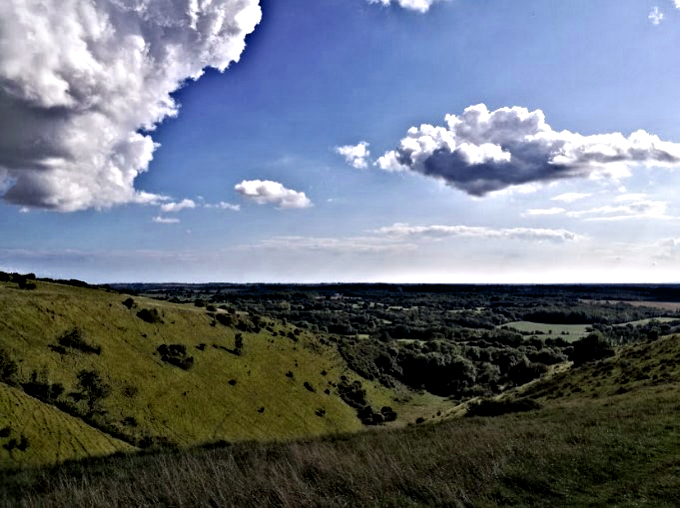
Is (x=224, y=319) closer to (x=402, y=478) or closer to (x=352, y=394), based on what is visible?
(x=352, y=394)

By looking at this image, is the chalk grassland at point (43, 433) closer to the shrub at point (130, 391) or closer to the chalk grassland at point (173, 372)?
the chalk grassland at point (173, 372)

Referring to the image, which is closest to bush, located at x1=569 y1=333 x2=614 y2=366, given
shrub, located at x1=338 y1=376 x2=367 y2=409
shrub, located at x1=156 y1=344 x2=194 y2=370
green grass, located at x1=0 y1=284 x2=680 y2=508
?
green grass, located at x1=0 y1=284 x2=680 y2=508

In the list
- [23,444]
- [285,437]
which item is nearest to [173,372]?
[23,444]

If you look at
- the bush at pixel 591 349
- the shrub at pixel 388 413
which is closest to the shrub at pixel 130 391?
the shrub at pixel 388 413

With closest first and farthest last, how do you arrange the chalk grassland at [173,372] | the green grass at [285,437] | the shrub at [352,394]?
1. the green grass at [285,437]
2. the chalk grassland at [173,372]
3. the shrub at [352,394]

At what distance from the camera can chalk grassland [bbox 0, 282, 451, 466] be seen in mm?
58781

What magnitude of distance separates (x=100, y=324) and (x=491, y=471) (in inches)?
3066

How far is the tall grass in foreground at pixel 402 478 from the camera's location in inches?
352

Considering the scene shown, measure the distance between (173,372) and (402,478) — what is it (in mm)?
74014

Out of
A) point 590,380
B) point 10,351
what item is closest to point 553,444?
point 590,380

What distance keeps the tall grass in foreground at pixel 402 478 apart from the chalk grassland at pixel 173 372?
28305mm

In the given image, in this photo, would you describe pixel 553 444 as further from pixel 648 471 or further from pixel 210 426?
pixel 210 426

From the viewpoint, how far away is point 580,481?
10.8 meters

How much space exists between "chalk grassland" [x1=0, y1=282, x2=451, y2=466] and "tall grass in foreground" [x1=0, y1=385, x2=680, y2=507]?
28.3 meters
